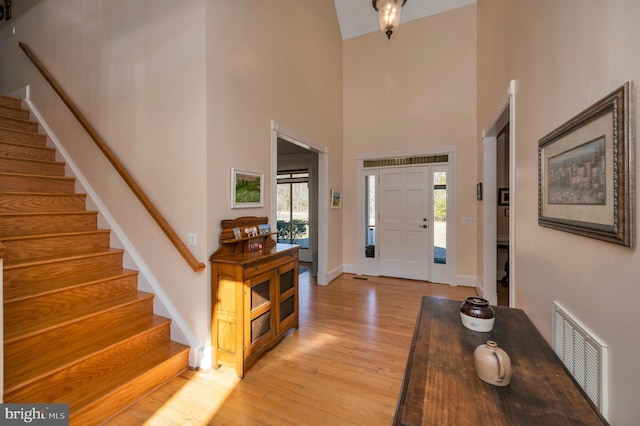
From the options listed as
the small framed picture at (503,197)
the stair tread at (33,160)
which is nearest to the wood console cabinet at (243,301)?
the stair tread at (33,160)

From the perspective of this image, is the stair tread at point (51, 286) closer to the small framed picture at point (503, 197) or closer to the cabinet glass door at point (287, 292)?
the cabinet glass door at point (287, 292)

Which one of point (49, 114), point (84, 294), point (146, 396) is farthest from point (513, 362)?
point (49, 114)

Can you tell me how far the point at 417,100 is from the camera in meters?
5.11

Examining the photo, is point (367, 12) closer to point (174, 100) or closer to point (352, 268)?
point (174, 100)

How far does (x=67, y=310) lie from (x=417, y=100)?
562 cm

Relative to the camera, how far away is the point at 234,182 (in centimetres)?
269

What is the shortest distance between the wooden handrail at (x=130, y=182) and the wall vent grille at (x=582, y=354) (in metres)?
2.43

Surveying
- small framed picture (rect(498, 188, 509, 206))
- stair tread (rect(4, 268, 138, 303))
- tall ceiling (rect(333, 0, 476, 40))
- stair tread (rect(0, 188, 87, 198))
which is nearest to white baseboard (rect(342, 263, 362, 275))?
small framed picture (rect(498, 188, 509, 206))

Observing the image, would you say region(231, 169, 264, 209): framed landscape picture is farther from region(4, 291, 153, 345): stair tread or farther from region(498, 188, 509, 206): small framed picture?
region(498, 188, 509, 206): small framed picture

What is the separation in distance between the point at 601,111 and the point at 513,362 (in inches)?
43.9

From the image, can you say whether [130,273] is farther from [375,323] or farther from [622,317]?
[622,317]

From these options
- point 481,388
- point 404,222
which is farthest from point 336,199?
point 481,388

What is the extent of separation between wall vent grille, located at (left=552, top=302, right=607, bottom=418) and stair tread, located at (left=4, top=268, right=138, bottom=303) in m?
3.33

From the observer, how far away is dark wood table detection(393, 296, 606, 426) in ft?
2.96
